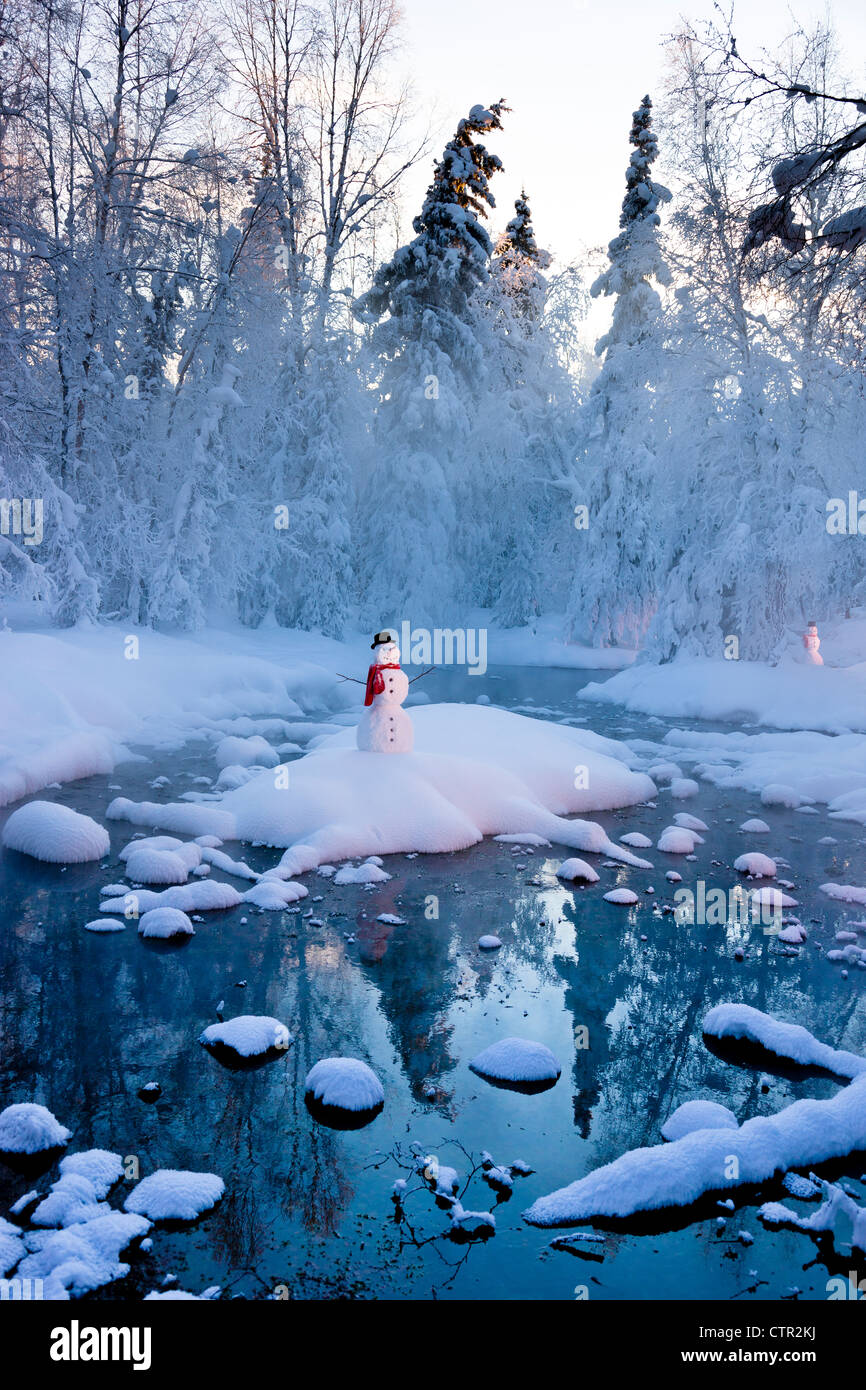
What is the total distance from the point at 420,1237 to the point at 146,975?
2.54 m

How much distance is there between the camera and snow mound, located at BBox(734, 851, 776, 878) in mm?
7062

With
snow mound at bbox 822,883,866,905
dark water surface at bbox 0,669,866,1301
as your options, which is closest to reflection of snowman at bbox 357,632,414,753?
dark water surface at bbox 0,669,866,1301

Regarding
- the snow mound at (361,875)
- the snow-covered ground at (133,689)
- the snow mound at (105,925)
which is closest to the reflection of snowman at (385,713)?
the snow mound at (361,875)

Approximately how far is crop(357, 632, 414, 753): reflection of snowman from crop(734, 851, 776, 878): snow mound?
10.1ft

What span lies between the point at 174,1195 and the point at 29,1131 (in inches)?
27.9

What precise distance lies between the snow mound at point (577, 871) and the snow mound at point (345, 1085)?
132 inches

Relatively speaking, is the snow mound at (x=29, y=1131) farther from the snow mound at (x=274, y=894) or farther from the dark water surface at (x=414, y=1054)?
the snow mound at (x=274, y=894)

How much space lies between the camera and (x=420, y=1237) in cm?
287

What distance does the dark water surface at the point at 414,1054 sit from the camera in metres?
2.78

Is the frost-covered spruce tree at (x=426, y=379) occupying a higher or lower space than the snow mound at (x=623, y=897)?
higher

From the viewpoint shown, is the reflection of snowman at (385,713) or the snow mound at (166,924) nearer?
the snow mound at (166,924)

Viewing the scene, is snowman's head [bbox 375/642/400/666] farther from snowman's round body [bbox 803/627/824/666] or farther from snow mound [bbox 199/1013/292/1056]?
snowman's round body [bbox 803/627/824/666]

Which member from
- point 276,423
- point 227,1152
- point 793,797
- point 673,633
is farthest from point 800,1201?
point 276,423
